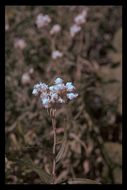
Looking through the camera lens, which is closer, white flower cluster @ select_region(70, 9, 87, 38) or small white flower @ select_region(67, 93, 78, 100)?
small white flower @ select_region(67, 93, 78, 100)

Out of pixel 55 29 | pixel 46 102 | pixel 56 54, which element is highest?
pixel 55 29

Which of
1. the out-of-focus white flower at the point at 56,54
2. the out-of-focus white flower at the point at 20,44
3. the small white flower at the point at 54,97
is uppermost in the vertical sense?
the out-of-focus white flower at the point at 20,44

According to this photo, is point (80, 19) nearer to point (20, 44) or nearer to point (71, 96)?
point (20, 44)

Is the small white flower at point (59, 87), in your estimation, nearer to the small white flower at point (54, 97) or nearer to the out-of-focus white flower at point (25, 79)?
the small white flower at point (54, 97)

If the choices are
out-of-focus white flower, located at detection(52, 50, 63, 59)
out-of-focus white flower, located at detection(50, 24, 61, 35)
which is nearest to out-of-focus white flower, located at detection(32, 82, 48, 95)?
out-of-focus white flower, located at detection(52, 50, 63, 59)

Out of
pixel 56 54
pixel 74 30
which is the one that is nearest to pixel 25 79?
pixel 56 54

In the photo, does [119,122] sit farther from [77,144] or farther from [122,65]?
[77,144]

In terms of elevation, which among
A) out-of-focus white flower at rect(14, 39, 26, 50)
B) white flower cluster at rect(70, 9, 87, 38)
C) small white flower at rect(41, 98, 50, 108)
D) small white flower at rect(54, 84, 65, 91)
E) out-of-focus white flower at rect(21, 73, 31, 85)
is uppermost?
white flower cluster at rect(70, 9, 87, 38)

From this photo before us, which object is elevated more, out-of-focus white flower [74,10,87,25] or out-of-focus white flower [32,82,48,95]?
out-of-focus white flower [74,10,87,25]

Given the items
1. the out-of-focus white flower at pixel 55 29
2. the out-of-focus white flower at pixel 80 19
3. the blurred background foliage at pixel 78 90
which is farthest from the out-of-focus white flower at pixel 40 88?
the out-of-focus white flower at pixel 80 19

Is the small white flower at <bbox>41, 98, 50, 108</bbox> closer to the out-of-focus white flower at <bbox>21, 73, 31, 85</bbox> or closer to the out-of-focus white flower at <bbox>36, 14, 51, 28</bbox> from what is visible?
the out-of-focus white flower at <bbox>21, 73, 31, 85</bbox>
